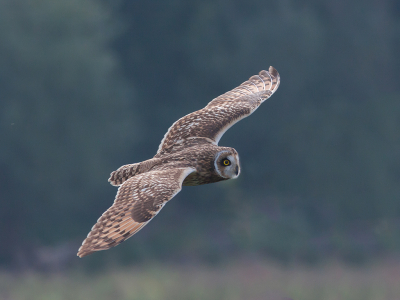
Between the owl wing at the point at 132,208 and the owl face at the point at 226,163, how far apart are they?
1.37m

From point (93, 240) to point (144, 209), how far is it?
3.96 ft

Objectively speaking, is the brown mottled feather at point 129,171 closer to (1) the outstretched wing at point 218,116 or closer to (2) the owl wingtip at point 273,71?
(1) the outstretched wing at point 218,116

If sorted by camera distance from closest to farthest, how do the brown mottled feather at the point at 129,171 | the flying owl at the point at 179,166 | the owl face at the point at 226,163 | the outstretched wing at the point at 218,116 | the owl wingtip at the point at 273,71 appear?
the flying owl at the point at 179,166
the brown mottled feather at the point at 129,171
the owl face at the point at 226,163
the outstretched wing at the point at 218,116
the owl wingtip at the point at 273,71

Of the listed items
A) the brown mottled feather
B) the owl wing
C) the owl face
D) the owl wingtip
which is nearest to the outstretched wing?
the owl wingtip

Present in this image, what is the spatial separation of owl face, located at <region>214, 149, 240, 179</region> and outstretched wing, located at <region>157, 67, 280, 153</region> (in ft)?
5.95

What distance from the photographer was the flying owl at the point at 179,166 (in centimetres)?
1021

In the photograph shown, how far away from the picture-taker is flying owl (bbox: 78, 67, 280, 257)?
10.2m

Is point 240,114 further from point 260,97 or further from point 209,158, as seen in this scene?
point 209,158

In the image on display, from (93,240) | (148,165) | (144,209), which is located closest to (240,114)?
(148,165)

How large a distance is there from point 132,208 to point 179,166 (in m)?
2.14

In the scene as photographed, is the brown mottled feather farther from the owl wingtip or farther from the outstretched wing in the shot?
the owl wingtip

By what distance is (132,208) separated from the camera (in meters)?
10.6

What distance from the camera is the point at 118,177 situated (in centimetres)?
1298

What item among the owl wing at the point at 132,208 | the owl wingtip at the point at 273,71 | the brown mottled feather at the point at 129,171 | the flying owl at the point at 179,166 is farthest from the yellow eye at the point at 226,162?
the owl wingtip at the point at 273,71
